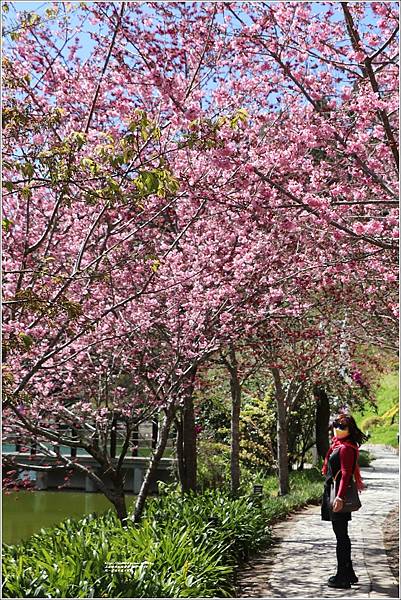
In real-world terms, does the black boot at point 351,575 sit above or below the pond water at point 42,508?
above

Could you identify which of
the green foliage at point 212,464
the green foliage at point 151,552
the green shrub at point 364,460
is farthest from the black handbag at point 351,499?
the green shrub at point 364,460

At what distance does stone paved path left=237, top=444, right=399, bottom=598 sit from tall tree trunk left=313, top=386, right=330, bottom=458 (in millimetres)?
4580

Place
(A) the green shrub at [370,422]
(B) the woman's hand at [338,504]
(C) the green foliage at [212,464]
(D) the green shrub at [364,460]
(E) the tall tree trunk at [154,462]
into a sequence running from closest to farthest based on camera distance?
1. (B) the woman's hand at [338,504]
2. (E) the tall tree trunk at [154,462]
3. (C) the green foliage at [212,464]
4. (D) the green shrub at [364,460]
5. (A) the green shrub at [370,422]

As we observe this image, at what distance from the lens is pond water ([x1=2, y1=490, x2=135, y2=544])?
40.8 feet

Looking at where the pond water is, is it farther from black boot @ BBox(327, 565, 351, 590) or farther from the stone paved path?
black boot @ BBox(327, 565, 351, 590)

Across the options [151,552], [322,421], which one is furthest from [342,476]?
[322,421]

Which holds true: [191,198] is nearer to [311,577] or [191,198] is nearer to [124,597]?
[124,597]

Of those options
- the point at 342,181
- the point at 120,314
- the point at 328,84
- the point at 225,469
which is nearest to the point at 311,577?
the point at 120,314

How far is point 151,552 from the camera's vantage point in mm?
4434

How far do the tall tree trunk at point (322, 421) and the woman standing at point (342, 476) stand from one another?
886cm

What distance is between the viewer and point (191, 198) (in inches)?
162

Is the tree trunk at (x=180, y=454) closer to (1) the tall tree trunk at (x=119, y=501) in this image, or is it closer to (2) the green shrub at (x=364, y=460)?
(1) the tall tree trunk at (x=119, y=501)

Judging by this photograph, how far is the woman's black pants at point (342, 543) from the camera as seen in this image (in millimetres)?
4711

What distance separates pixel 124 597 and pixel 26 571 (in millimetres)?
644
